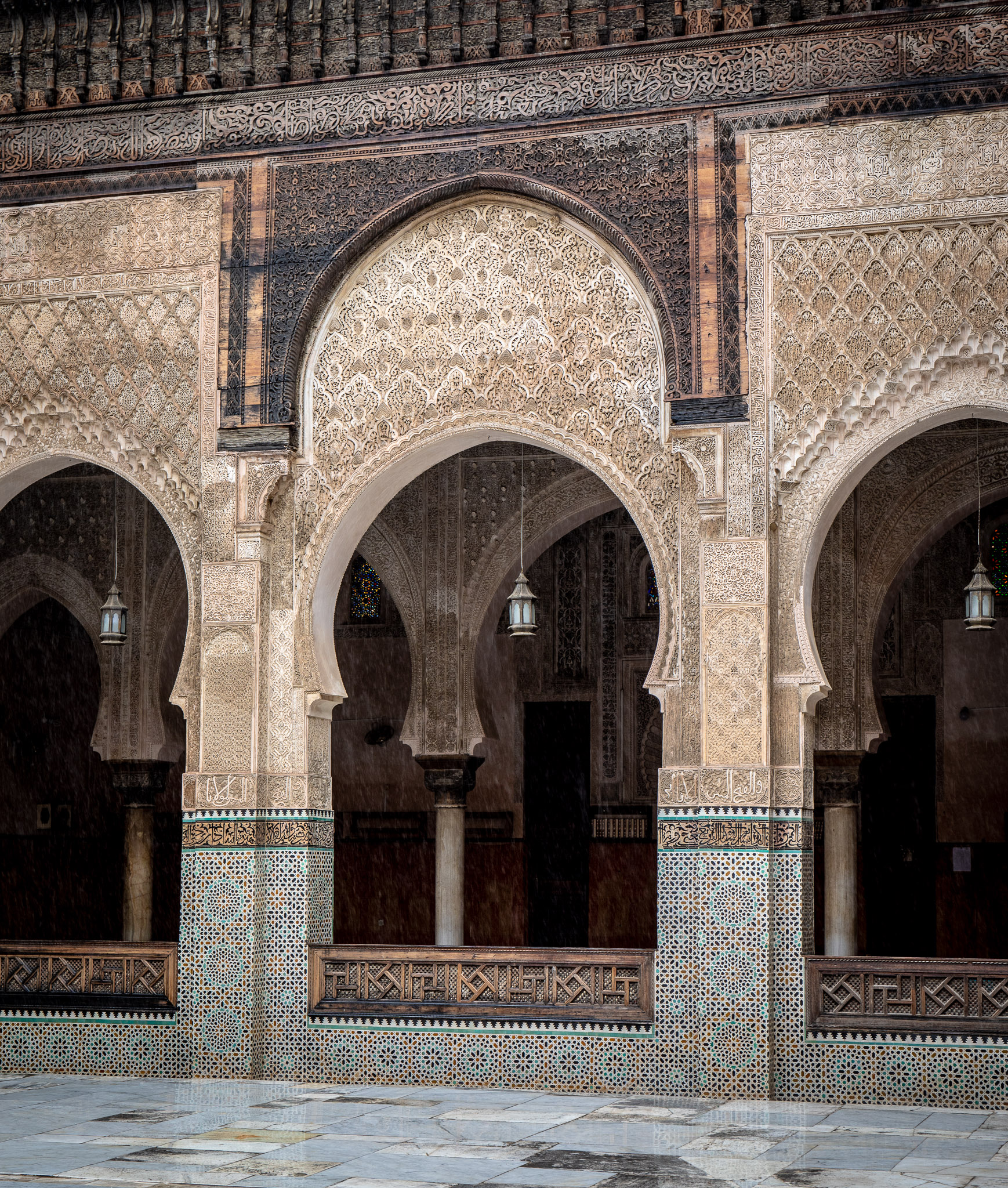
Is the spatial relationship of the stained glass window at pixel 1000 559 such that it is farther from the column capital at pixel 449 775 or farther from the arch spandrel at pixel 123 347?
the arch spandrel at pixel 123 347

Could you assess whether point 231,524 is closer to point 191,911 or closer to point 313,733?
point 313,733

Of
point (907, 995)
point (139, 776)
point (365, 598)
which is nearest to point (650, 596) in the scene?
point (365, 598)

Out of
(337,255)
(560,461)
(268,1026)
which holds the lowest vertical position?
(268,1026)

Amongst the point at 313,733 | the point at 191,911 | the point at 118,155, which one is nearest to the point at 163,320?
the point at 118,155

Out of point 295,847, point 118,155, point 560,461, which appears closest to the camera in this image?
point 295,847

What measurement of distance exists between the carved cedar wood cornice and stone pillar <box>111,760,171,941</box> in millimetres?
3387

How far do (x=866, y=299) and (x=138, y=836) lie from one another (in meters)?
A: 5.39

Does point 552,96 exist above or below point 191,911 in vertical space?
above

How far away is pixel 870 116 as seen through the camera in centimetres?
702

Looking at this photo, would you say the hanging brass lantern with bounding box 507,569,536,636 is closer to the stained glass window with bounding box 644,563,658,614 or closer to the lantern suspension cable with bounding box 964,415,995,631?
the lantern suspension cable with bounding box 964,415,995,631

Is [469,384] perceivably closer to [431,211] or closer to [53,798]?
[431,211]

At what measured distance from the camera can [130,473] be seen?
307 inches

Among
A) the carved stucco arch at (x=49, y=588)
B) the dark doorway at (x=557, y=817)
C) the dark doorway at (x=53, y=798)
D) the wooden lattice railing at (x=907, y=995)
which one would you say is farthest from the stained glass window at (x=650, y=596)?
the wooden lattice railing at (x=907, y=995)

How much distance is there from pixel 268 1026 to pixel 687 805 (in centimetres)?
209
